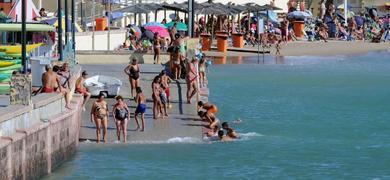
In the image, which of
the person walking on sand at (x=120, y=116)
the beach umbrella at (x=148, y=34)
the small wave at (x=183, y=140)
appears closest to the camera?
the person walking on sand at (x=120, y=116)

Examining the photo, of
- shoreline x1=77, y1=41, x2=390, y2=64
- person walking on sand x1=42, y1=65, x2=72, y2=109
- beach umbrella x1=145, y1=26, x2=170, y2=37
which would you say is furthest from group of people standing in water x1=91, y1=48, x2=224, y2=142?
beach umbrella x1=145, y1=26, x2=170, y2=37

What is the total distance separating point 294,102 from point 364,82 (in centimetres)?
834

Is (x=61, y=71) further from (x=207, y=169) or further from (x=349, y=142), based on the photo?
(x=349, y=142)

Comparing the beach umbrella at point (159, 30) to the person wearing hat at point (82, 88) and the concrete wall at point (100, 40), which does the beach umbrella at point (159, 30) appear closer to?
the concrete wall at point (100, 40)

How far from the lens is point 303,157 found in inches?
1011

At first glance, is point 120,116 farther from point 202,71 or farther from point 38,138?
point 202,71

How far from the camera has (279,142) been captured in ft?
91.1

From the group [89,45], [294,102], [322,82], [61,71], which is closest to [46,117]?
[61,71]

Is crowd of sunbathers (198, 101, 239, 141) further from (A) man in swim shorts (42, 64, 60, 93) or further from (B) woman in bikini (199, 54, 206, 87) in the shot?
(B) woman in bikini (199, 54, 206, 87)

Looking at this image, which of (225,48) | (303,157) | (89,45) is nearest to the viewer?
(303,157)

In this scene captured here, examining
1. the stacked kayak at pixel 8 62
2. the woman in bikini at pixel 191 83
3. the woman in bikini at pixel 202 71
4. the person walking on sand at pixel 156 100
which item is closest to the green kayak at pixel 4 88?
the stacked kayak at pixel 8 62

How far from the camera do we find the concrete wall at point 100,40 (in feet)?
159

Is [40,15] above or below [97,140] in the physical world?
above

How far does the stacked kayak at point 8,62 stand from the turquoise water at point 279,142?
2.66 meters
